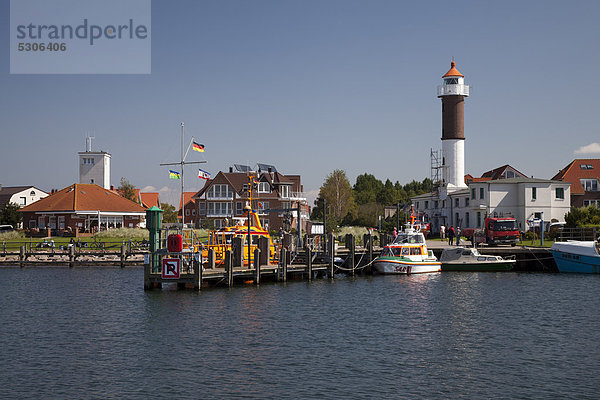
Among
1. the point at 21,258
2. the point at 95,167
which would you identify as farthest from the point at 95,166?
the point at 21,258

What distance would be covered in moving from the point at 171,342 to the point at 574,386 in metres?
15.8

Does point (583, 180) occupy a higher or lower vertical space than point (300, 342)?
higher

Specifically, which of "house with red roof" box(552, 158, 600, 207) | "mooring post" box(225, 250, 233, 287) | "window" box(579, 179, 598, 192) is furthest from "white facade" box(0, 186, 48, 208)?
"window" box(579, 179, 598, 192)

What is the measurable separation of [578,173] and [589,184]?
225 cm

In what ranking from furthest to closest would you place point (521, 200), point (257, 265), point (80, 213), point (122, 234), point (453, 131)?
point (80, 213)
point (453, 131)
point (122, 234)
point (521, 200)
point (257, 265)

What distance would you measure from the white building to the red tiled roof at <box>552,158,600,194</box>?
8893cm

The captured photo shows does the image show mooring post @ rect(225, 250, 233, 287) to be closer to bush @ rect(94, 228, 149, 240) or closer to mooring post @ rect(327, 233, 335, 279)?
mooring post @ rect(327, 233, 335, 279)

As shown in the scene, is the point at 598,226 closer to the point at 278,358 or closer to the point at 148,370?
the point at 278,358

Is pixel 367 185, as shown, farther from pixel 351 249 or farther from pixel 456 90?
pixel 351 249

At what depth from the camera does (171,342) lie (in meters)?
26.6

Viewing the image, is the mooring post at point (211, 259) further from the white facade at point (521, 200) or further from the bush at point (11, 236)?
the bush at point (11, 236)

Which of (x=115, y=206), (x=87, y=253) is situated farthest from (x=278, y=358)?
(x=115, y=206)

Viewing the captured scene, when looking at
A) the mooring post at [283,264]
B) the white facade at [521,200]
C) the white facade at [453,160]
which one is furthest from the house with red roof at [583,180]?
the mooring post at [283,264]

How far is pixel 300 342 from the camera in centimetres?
2658
